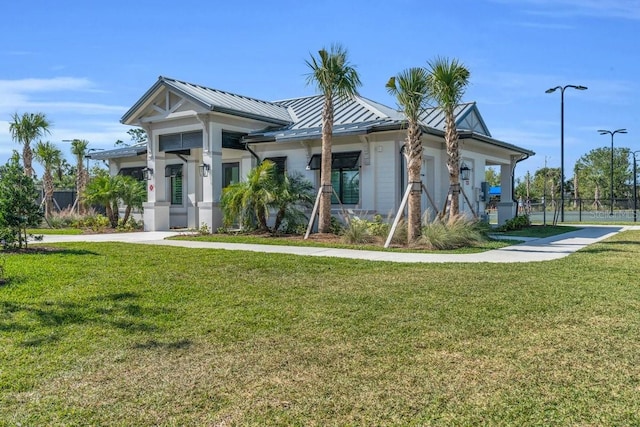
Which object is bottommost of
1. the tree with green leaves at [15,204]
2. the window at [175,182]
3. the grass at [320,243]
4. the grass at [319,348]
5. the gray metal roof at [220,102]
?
the grass at [319,348]

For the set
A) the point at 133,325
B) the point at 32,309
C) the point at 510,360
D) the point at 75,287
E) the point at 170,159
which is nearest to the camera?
the point at 510,360

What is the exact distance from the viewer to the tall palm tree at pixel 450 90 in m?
14.5

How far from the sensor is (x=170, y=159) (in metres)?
23.4

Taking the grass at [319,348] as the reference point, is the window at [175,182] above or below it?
above

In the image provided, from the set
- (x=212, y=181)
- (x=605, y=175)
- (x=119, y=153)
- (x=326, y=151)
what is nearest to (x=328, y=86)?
(x=326, y=151)

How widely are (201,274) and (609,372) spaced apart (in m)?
6.26

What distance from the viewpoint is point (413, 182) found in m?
13.4

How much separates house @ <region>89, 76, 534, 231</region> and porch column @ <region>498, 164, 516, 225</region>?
1286 millimetres

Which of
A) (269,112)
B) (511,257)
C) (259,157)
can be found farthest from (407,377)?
(269,112)

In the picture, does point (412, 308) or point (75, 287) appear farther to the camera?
point (75, 287)

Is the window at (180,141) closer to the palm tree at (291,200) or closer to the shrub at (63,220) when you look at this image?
the palm tree at (291,200)

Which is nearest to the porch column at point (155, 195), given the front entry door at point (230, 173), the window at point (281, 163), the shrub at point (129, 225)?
the shrub at point (129, 225)

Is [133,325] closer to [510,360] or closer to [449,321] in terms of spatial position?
Result: [449,321]

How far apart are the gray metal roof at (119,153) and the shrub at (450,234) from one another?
1569 cm
